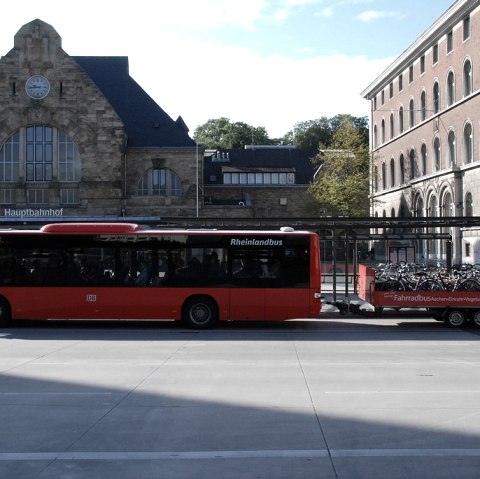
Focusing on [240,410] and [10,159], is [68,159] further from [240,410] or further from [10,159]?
[240,410]

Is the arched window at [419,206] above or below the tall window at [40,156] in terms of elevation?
below

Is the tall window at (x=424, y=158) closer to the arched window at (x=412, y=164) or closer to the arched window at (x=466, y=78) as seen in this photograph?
the arched window at (x=412, y=164)

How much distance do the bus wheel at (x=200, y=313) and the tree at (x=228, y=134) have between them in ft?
303

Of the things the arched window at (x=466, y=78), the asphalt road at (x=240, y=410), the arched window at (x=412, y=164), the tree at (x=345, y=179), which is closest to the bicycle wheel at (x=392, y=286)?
the asphalt road at (x=240, y=410)

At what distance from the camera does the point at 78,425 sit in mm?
8438

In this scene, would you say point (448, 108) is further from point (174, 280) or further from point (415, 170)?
point (174, 280)

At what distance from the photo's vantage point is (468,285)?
810 inches

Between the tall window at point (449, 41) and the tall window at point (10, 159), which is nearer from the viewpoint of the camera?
the tall window at point (449, 41)

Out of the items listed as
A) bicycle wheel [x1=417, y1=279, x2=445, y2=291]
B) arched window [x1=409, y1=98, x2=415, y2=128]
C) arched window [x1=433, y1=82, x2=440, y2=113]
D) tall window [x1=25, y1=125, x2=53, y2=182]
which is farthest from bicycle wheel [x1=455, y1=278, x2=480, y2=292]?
tall window [x1=25, y1=125, x2=53, y2=182]

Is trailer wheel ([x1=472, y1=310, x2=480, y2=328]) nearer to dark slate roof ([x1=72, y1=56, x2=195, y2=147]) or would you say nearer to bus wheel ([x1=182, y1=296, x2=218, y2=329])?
bus wheel ([x1=182, y1=296, x2=218, y2=329])

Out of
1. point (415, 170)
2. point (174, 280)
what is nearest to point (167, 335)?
point (174, 280)

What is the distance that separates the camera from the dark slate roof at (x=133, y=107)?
209ft

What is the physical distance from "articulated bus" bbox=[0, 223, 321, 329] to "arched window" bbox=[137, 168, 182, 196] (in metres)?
41.3

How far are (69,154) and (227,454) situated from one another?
181ft
